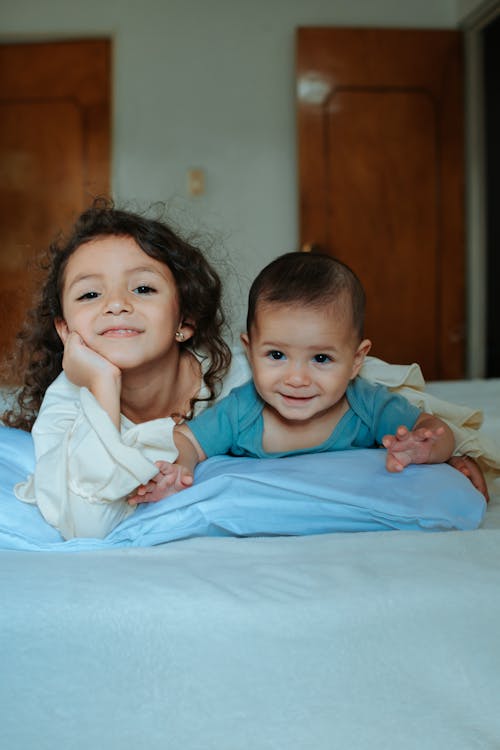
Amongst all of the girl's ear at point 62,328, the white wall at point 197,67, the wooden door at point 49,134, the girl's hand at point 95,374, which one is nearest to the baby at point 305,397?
the girl's hand at point 95,374

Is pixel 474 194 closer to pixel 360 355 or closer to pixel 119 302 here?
pixel 360 355

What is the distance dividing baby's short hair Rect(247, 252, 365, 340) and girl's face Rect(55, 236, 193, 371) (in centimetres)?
14

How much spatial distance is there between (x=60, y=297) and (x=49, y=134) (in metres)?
3.11

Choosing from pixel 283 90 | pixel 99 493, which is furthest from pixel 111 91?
pixel 99 493

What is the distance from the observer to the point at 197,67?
4055mm

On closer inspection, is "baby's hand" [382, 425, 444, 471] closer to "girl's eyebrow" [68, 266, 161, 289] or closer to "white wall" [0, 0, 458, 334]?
"girl's eyebrow" [68, 266, 161, 289]

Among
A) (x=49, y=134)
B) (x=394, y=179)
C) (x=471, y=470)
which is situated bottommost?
(x=471, y=470)

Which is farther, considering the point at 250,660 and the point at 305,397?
the point at 305,397

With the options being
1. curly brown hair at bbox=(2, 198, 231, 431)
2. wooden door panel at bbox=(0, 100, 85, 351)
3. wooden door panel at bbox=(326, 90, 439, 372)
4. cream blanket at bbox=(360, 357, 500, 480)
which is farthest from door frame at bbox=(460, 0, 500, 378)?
curly brown hair at bbox=(2, 198, 231, 431)

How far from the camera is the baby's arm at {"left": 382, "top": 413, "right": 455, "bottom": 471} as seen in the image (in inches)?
44.5

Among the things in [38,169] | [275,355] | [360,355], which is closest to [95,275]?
[275,355]

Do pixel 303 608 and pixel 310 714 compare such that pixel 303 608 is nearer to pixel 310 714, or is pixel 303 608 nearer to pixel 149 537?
pixel 310 714

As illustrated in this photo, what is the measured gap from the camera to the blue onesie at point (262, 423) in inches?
50.6

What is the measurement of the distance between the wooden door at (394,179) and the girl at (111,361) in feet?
8.35
